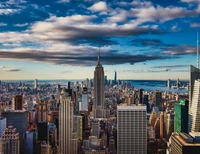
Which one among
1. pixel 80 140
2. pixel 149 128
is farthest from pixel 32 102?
pixel 149 128

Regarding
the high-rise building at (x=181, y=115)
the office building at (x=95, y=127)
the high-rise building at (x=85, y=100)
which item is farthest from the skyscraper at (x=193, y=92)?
the high-rise building at (x=85, y=100)

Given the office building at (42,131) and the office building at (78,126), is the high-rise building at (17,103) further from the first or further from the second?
the office building at (78,126)

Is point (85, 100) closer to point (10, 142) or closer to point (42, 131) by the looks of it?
point (42, 131)

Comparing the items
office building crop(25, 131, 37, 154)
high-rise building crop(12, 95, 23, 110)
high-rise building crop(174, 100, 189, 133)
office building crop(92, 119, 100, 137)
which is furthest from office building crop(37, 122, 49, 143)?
high-rise building crop(174, 100, 189, 133)

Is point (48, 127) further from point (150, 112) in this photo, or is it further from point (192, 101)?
point (192, 101)

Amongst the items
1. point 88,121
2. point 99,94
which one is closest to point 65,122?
point 88,121

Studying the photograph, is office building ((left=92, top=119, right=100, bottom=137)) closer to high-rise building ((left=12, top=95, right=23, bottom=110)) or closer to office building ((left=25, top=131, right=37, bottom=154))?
office building ((left=25, top=131, right=37, bottom=154))
